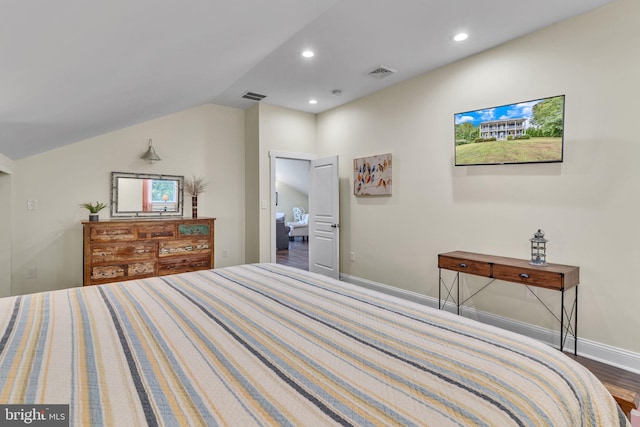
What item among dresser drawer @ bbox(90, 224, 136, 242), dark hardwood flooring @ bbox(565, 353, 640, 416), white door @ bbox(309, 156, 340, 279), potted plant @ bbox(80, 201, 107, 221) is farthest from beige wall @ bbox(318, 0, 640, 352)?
potted plant @ bbox(80, 201, 107, 221)

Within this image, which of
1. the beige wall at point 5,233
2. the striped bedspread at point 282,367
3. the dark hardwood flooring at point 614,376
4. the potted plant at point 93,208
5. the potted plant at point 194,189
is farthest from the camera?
the potted plant at point 194,189

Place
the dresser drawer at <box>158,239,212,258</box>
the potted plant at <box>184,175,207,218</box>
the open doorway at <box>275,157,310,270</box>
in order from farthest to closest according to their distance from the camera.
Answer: the open doorway at <box>275,157,310,270</box>
the potted plant at <box>184,175,207,218</box>
the dresser drawer at <box>158,239,212,258</box>

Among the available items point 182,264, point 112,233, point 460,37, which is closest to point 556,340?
point 460,37

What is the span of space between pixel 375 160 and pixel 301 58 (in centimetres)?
162

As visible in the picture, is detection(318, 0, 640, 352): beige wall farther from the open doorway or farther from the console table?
the open doorway

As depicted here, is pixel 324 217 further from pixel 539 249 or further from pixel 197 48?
pixel 197 48

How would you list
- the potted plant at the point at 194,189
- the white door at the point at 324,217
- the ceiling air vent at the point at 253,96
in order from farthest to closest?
the white door at the point at 324,217 < the potted plant at the point at 194,189 < the ceiling air vent at the point at 253,96

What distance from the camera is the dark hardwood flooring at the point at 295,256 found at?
6109mm

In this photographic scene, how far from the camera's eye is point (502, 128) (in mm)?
2914

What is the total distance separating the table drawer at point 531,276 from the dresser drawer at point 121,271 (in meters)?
3.73

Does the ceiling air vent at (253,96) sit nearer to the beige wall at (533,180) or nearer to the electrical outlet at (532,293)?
the beige wall at (533,180)

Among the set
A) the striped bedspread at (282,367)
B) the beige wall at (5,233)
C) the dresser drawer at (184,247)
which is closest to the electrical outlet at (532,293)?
the striped bedspread at (282,367)

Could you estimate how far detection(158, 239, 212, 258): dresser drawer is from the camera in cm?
390

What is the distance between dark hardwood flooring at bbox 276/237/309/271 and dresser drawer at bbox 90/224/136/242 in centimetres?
288
